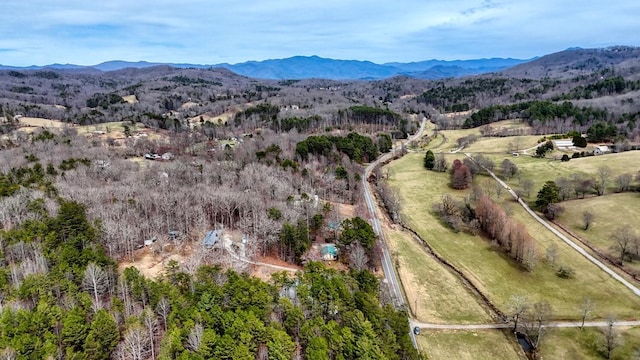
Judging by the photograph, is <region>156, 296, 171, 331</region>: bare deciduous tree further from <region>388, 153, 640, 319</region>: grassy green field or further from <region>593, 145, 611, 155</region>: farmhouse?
<region>593, 145, 611, 155</region>: farmhouse

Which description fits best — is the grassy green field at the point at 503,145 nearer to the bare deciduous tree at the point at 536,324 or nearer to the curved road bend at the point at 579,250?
the curved road bend at the point at 579,250

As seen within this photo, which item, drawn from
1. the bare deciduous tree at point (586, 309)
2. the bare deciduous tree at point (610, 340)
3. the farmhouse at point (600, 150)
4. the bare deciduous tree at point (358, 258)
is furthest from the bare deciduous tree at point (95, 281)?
the farmhouse at point (600, 150)

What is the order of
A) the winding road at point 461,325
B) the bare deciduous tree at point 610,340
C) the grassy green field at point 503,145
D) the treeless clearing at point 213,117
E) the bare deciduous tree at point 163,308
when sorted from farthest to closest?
the treeless clearing at point 213,117 < the grassy green field at point 503,145 < the winding road at point 461,325 < the bare deciduous tree at point 610,340 < the bare deciduous tree at point 163,308

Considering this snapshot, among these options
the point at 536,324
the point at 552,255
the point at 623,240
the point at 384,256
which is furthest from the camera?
the point at 384,256

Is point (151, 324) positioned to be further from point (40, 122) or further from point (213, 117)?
point (213, 117)

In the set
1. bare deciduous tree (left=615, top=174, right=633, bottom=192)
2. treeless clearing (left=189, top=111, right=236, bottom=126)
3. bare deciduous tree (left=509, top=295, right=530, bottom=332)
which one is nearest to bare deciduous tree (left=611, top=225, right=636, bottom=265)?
bare deciduous tree (left=615, top=174, right=633, bottom=192)

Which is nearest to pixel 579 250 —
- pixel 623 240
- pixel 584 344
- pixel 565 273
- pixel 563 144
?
pixel 623 240
